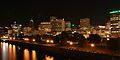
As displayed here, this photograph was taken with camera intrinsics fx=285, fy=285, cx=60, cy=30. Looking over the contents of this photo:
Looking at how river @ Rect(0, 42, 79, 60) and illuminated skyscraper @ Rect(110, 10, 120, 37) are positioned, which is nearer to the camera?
river @ Rect(0, 42, 79, 60)

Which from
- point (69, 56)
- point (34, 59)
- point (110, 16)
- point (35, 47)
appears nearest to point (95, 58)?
point (69, 56)

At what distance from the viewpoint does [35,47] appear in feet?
173

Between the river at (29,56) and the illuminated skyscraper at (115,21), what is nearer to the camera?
the river at (29,56)

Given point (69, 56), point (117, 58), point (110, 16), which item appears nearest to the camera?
point (117, 58)

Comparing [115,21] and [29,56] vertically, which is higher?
[115,21]

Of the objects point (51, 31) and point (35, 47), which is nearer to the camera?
point (35, 47)

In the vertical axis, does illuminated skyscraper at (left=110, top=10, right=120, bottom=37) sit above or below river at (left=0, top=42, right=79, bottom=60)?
above

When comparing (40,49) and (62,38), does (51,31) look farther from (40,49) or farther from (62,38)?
(40,49)

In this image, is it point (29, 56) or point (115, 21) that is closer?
point (29, 56)

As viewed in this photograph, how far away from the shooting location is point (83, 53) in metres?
32.0

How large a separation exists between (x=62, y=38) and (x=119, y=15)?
40732 mm

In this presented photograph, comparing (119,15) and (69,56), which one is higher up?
(119,15)

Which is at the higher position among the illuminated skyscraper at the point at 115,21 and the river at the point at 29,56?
the illuminated skyscraper at the point at 115,21

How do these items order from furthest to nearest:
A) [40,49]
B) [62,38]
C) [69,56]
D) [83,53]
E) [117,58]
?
[62,38]
[40,49]
[69,56]
[83,53]
[117,58]
